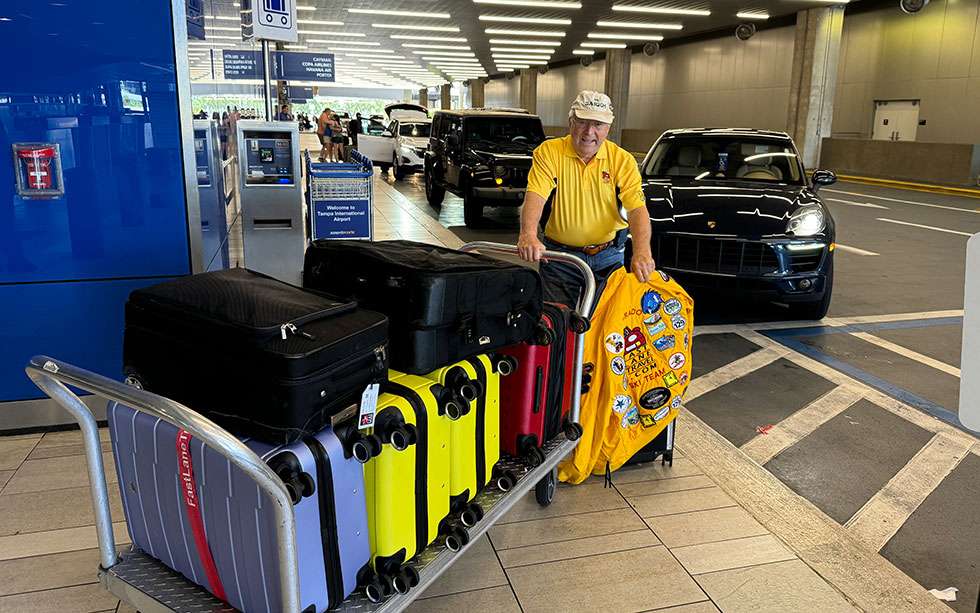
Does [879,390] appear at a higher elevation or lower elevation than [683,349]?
lower

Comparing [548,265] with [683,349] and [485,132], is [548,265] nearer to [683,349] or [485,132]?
[683,349]

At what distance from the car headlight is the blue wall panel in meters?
4.83

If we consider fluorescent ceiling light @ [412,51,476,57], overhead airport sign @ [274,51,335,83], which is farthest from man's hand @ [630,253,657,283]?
fluorescent ceiling light @ [412,51,476,57]

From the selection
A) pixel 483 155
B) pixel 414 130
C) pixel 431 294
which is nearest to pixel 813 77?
pixel 414 130

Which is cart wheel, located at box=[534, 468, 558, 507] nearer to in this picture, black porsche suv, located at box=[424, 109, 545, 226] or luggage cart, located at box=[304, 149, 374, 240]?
luggage cart, located at box=[304, 149, 374, 240]

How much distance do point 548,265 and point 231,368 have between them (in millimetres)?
2201

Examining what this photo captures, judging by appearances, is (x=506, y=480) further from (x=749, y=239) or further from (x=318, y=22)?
(x=318, y=22)

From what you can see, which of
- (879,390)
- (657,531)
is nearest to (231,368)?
(657,531)

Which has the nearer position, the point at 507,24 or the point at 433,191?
the point at 433,191

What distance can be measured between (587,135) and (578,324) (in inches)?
39.6

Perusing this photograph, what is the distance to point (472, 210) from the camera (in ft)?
38.8

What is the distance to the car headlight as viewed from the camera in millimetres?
6094

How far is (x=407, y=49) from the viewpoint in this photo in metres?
35.1

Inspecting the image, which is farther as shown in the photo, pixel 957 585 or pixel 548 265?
pixel 548 265
